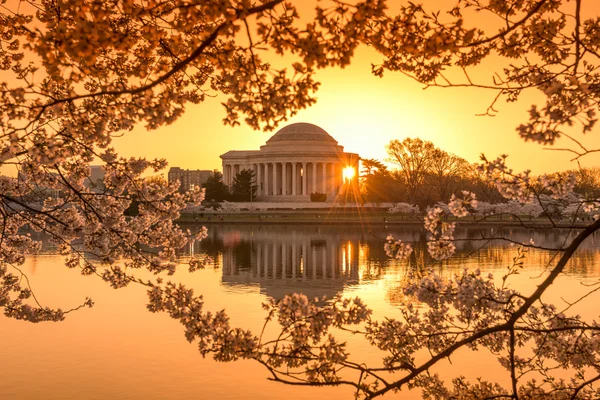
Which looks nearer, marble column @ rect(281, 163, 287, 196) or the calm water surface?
the calm water surface

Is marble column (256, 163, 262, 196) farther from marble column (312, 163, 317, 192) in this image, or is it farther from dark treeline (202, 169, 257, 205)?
marble column (312, 163, 317, 192)

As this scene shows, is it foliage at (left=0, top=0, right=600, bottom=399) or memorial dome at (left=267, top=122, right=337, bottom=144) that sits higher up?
memorial dome at (left=267, top=122, right=337, bottom=144)

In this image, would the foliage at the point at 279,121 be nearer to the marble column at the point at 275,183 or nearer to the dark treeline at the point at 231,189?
the dark treeline at the point at 231,189

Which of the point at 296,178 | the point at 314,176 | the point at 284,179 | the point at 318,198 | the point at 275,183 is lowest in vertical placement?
the point at 318,198

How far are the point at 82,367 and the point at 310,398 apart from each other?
17.9ft

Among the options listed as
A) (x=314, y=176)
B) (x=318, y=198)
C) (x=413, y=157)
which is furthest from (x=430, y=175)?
(x=314, y=176)

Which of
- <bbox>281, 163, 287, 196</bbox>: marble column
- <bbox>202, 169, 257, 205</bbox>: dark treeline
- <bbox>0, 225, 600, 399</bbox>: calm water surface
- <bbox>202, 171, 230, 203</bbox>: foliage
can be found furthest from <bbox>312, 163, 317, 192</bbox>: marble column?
<bbox>0, 225, 600, 399</bbox>: calm water surface

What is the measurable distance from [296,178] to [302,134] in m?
7.98

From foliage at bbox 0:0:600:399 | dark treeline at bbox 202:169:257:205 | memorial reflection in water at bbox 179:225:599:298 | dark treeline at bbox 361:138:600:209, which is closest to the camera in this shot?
foliage at bbox 0:0:600:399

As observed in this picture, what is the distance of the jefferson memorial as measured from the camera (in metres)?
120

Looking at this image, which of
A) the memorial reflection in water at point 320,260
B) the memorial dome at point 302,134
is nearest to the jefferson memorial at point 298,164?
the memorial dome at point 302,134

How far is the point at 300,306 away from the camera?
564 cm

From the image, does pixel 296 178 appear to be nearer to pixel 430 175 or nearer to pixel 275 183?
pixel 275 183

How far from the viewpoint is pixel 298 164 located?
123m
